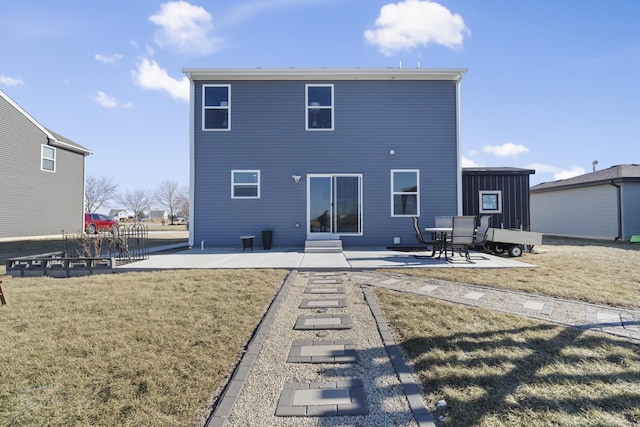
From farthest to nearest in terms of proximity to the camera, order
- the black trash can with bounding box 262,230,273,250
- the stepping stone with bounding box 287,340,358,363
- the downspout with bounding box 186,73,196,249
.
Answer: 1. the downspout with bounding box 186,73,196,249
2. the black trash can with bounding box 262,230,273,250
3. the stepping stone with bounding box 287,340,358,363

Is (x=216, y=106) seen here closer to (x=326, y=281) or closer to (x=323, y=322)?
(x=326, y=281)

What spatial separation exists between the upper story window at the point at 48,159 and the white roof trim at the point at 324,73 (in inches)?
505

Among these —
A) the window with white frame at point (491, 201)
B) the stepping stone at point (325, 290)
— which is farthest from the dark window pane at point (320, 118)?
the stepping stone at point (325, 290)

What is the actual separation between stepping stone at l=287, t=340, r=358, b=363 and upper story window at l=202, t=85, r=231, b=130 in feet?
29.5

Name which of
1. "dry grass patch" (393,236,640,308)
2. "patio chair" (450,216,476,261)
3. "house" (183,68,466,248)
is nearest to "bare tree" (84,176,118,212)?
"house" (183,68,466,248)

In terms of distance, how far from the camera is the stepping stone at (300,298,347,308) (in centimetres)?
427

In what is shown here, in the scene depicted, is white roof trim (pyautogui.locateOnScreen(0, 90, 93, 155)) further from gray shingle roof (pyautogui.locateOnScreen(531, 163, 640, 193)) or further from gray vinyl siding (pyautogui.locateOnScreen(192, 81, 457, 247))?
gray shingle roof (pyautogui.locateOnScreen(531, 163, 640, 193))

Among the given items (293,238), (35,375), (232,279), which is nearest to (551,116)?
(293,238)

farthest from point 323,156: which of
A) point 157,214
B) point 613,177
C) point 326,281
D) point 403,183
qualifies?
point 157,214

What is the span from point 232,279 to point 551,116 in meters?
16.1

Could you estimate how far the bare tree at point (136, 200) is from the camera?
53.4 m

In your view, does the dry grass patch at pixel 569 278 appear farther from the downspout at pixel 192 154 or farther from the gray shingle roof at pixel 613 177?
the gray shingle roof at pixel 613 177

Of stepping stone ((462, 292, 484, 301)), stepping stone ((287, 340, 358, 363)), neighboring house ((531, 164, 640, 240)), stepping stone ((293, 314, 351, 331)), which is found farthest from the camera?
neighboring house ((531, 164, 640, 240))

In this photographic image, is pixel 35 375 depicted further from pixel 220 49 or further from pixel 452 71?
pixel 452 71
